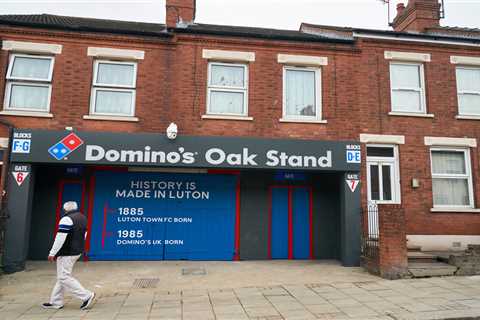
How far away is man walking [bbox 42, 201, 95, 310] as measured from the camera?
618 cm

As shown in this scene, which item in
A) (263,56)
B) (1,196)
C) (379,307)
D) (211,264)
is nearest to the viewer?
(379,307)

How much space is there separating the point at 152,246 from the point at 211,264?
177 cm

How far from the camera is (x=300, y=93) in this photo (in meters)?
10.9

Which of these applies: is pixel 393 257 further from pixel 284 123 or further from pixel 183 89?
pixel 183 89

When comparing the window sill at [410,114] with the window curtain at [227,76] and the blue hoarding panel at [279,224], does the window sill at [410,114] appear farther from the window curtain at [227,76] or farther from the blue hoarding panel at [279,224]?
the window curtain at [227,76]

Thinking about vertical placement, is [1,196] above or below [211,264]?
above

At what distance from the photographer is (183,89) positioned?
10.3 meters

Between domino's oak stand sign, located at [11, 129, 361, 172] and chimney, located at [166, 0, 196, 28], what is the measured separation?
13.9 ft

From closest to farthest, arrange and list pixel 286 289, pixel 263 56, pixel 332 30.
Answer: pixel 286 289 → pixel 263 56 → pixel 332 30

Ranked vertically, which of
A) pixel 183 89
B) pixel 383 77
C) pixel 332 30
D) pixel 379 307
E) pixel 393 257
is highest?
pixel 332 30

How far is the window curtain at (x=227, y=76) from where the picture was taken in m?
10.7

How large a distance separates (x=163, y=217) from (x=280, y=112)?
442 cm

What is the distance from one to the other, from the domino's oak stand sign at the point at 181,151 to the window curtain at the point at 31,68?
1678 mm

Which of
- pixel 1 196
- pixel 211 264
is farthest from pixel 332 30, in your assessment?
pixel 1 196
